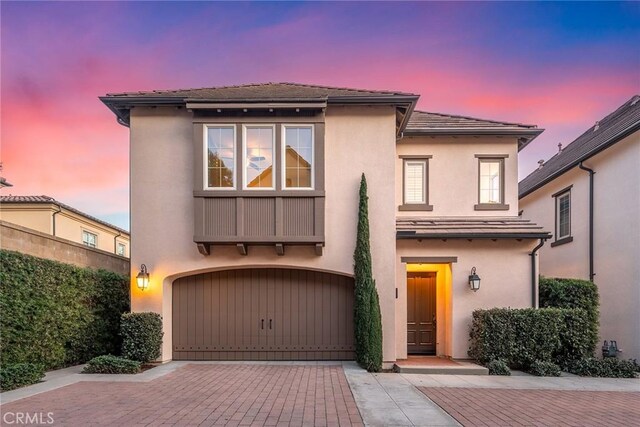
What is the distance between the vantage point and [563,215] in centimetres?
1355

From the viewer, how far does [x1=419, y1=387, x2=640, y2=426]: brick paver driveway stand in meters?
5.28

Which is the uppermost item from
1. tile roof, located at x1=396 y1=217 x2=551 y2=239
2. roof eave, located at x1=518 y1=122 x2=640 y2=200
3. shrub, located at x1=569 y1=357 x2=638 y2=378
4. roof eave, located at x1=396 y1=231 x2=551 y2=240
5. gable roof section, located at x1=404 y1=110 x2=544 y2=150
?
gable roof section, located at x1=404 y1=110 x2=544 y2=150

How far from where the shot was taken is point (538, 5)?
36.0 ft

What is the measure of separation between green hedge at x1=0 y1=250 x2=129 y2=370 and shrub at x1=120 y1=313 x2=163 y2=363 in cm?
125

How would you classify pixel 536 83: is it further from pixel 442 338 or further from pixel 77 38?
pixel 77 38

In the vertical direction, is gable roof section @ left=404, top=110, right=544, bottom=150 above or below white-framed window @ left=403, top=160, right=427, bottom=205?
above

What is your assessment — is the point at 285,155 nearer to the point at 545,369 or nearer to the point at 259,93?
the point at 259,93

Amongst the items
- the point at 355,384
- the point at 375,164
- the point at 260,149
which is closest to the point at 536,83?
the point at 375,164

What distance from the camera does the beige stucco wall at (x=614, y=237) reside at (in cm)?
984

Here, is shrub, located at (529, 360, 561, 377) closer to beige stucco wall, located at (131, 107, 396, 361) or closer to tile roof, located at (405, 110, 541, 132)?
beige stucco wall, located at (131, 107, 396, 361)

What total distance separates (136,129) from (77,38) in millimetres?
4933

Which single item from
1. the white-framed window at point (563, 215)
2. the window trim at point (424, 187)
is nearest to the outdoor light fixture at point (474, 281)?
the window trim at point (424, 187)

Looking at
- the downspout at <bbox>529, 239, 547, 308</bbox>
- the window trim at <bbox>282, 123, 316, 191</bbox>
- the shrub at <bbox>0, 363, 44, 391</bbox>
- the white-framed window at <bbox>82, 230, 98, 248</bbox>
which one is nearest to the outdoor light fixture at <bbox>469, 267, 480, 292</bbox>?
the downspout at <bbox>529, 239, 547, 308</bbox>

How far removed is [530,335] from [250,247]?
697 cm
